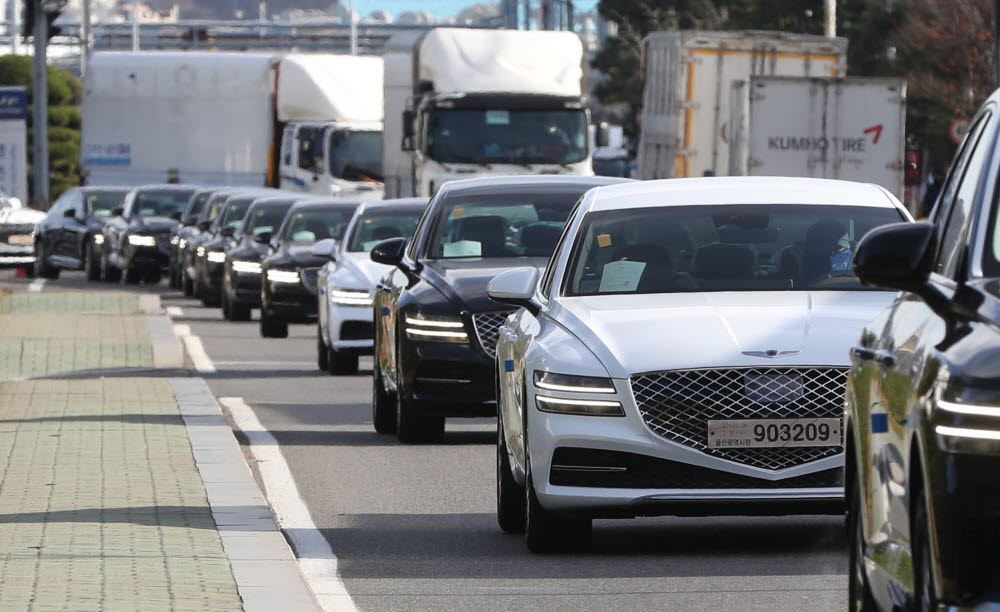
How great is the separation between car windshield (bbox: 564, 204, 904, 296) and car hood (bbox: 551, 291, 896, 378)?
21cm

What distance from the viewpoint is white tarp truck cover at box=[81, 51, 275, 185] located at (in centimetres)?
4994

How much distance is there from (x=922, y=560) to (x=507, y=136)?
28.1 m

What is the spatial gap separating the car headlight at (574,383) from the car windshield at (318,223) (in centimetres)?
1925

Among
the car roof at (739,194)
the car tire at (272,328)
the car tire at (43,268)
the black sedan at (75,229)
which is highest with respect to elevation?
the car roof at (739,194)

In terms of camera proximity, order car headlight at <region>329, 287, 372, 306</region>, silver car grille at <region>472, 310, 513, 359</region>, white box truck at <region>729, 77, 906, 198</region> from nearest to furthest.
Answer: silver car grille at <region>472, 310, 513, 359</region> → car headlight at <region>329, 287, 372, 306</region> → white box truck at <region>729, 77, 906, 198</region>

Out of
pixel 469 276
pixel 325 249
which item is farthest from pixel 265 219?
pixel 469 276

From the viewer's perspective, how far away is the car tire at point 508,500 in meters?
10.6

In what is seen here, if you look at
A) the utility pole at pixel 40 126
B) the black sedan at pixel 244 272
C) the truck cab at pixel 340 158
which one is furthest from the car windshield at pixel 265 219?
the utility pole at pixel 40 126

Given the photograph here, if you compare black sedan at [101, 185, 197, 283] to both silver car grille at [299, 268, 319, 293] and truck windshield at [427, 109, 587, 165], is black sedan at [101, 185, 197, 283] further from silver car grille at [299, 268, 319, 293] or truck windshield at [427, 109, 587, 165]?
silver car grille at [299, 268, 319, 293]

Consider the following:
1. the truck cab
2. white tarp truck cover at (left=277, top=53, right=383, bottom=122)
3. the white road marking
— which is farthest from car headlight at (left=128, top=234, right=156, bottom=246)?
the white road marking

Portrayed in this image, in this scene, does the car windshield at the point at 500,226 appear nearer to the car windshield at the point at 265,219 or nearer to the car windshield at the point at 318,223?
the car windshield at the point at 318,223

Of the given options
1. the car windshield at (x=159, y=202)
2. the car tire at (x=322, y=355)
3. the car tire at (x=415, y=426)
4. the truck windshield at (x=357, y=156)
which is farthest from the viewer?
the car windshield at (x=159, y=202)

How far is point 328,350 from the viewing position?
22.5 meters

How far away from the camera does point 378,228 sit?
75.2ft
